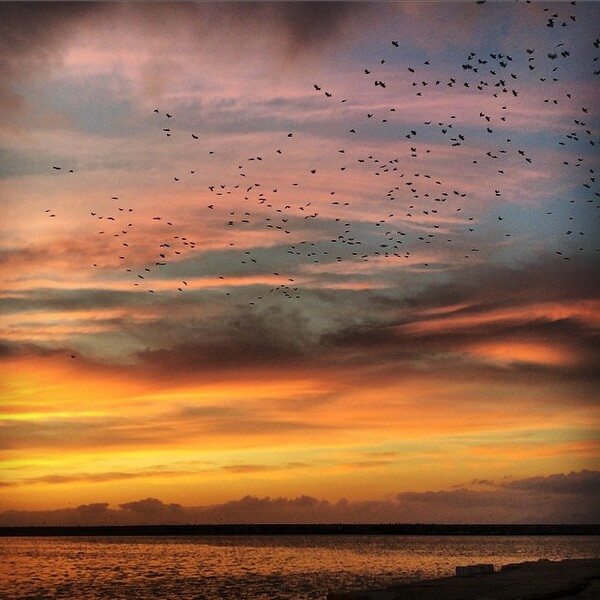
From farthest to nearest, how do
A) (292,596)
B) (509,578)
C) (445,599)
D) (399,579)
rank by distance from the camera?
1. (399,579)
2. (292,596)
3. (509,578)
4. (445,599)

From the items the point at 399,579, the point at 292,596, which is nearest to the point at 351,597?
the point at 292,596

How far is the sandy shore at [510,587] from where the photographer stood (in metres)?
36.1

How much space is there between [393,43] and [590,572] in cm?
2700

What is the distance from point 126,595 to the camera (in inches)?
2884

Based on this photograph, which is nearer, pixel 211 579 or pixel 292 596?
pixel 292 596

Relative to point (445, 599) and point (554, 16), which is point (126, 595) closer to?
point (445, 599)

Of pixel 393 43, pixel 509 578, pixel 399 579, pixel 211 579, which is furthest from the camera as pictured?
pixel 211 579

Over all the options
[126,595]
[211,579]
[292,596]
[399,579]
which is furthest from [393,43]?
[211,579]

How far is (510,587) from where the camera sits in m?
40.1

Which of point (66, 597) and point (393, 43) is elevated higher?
point (393, 43)

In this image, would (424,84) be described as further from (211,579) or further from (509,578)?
(211,579)

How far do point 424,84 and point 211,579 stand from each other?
214ft

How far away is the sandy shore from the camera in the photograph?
36.1 metres

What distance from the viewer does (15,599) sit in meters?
71.5
